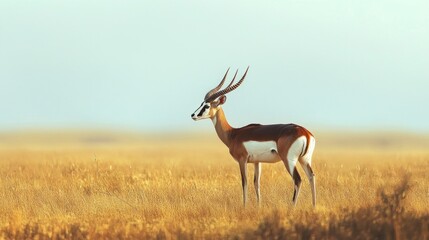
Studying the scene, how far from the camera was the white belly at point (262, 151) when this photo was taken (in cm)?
1341

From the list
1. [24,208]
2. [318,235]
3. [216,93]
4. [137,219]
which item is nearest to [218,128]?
[216,93]

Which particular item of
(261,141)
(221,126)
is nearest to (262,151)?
(261,141)

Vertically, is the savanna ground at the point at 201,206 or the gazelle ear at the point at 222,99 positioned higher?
the gazelle ear at the point at 222,99

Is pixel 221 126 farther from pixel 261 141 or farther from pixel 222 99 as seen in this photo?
pixel 261 141

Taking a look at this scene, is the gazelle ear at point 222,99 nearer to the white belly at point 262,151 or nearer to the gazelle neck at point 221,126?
the gazelle neck at point 221,126

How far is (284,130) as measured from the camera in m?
13.3

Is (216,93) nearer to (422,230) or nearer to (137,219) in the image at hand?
(137,219)

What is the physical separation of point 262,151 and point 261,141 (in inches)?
7.1

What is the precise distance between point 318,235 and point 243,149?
4.06 m

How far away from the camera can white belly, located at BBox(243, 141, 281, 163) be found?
1341 centimetres

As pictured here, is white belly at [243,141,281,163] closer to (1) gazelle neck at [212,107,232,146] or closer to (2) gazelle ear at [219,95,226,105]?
(1) gazelle neck at [212,107,232,146]

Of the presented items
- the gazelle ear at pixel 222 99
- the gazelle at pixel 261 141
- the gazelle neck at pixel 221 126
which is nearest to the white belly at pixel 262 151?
the gazelle at pixel 261 141

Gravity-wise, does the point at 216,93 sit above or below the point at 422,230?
above

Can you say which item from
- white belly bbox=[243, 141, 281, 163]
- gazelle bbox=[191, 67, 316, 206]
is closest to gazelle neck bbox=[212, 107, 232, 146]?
gazelle bbox=[191, 67, 316, 206]
